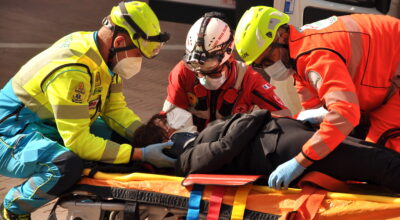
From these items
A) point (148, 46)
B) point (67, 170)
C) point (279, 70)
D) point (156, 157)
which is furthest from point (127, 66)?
point (279, 70)

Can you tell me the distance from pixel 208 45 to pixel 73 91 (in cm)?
96

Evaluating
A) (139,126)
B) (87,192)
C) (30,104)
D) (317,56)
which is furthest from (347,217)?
(30,104)

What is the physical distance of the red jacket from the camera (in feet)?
14.5

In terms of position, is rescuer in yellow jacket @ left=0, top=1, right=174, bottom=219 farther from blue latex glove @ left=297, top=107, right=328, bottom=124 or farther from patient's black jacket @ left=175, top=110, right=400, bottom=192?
blue latex glove @ left=297, top=107, right=328, bottom=124

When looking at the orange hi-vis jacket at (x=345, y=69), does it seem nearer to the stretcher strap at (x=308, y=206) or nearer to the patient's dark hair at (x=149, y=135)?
the stretcher strap at (x=308, y=206)

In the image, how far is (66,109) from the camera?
355cm

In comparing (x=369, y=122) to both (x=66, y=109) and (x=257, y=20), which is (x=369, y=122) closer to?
(x=257, y=20)

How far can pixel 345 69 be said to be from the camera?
3279mm

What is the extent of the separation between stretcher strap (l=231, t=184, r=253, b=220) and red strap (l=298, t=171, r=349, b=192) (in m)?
0.29

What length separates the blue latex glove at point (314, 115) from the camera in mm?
3795

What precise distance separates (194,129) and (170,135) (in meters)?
0.20

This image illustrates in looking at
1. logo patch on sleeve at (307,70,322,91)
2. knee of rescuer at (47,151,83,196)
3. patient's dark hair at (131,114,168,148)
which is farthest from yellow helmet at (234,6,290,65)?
knee of rescuer at (47,151,83,196)

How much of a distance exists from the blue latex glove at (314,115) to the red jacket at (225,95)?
48 cm

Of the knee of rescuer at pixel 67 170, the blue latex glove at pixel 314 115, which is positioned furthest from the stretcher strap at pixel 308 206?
the knee of rescuer at pixel 67 170
